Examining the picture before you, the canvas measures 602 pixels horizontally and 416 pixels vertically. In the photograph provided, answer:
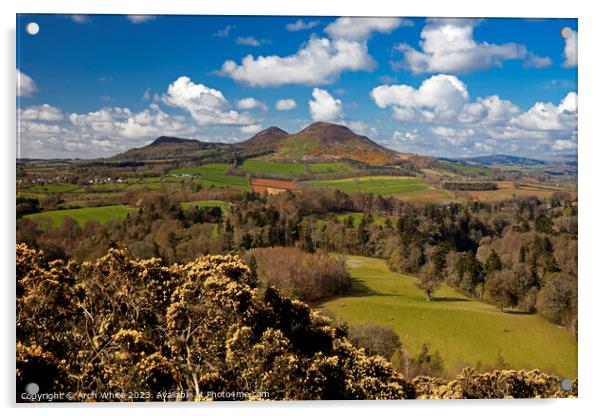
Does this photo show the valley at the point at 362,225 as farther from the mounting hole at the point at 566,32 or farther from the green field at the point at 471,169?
the mounting hole at the point at 566,32

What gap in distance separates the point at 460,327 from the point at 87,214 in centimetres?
423

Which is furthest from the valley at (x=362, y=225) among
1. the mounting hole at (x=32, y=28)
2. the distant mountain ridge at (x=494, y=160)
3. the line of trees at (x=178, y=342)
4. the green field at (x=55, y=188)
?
the mounting hole at (x=32, y=28)

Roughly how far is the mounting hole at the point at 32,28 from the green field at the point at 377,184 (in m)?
3.25

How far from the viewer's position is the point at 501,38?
5531 millimetres

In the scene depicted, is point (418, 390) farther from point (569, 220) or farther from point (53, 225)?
point (53, 225)

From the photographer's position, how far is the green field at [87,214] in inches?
206

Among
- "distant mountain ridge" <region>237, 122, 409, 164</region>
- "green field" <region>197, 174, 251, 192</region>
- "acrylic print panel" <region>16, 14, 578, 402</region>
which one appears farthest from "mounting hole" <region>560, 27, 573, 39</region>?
"green field" <region>197, 174, 251, 192</region>

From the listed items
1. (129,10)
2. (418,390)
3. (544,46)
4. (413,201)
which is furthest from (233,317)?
(544,46)

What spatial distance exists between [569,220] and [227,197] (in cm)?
389

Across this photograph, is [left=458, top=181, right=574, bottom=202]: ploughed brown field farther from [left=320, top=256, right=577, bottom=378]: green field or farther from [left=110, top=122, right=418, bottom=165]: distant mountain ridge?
[left=320, top=256, right=577, bottom=378]: green field

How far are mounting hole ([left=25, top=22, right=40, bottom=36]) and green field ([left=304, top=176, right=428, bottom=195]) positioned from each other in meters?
3.25

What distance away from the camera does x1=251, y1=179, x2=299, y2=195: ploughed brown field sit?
576 cm

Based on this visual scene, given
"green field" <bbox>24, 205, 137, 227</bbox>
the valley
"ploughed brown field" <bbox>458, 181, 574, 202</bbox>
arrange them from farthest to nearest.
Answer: "ploughed brown field" <bbox>458, 181, 574, 202</bbox> → the valley → "green field" <bbox>24, 205, 137, 227</bbox>

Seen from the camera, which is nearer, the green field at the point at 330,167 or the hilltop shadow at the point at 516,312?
the hilltop shadow at the point at 516,312
